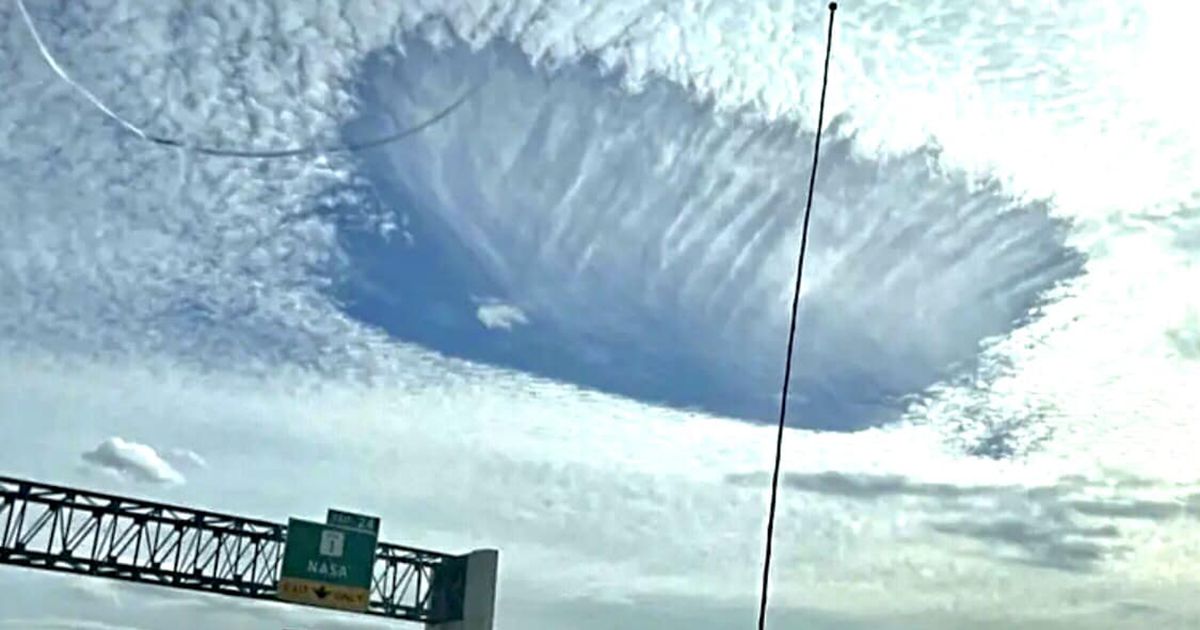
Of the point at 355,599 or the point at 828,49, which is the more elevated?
the point at 828,49

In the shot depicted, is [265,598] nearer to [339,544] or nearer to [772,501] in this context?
[339,544]

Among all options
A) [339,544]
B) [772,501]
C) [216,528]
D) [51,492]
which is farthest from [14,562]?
[772,501]

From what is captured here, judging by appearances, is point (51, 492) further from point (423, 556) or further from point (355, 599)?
point (423, 556)

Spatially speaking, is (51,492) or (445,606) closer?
(51,492)

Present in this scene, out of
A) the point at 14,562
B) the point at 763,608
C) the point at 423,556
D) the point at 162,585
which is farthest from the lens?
the point at 423,556

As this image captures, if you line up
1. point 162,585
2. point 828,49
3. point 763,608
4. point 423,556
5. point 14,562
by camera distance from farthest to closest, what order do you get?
point 423,556 → point 162,585 → point 14,562 → point 828,49 → point 763,608

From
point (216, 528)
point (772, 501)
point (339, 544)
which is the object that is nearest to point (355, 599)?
point (339, 544)
